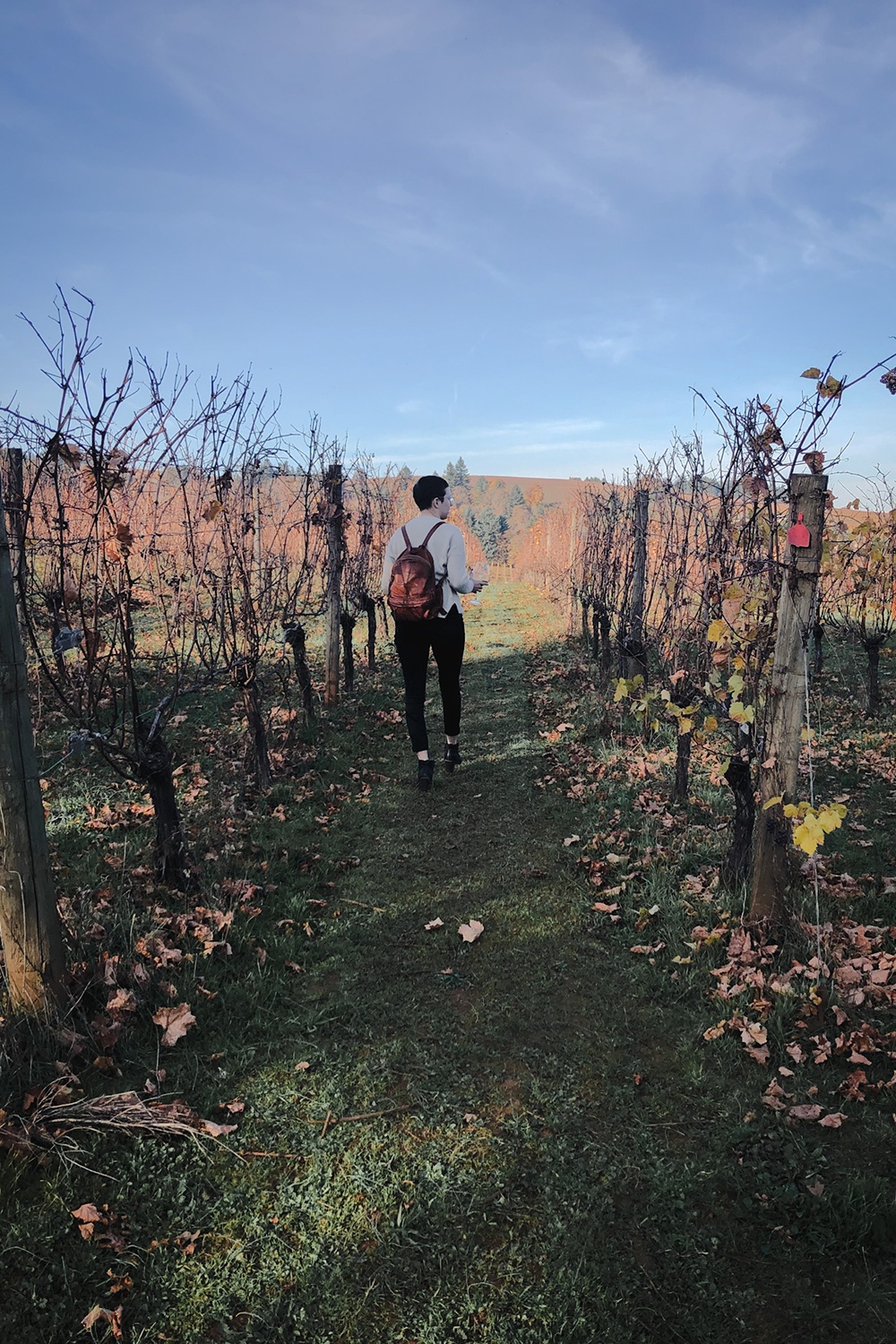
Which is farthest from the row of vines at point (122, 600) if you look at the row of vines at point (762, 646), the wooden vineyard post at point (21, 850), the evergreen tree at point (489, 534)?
the evergreen tree at point (489, 534)

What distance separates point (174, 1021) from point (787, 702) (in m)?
3.00

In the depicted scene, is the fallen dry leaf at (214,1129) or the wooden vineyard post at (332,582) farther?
the wooden vineyard post at (332,582)

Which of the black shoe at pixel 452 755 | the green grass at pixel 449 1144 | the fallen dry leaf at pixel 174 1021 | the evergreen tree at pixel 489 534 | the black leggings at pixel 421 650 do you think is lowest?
the green grass at pixel 449 1144

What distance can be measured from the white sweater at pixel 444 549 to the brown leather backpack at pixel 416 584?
36 mm

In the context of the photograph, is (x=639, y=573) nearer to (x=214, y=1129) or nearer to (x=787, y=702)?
(x=787, y=702)

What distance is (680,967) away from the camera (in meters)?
3.37

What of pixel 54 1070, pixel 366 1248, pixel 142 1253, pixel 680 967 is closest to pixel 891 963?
pixel 680 967

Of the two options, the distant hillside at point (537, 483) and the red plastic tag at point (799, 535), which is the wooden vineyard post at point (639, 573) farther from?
the distant hillside at point (537, 483)

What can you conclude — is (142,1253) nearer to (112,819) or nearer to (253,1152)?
(253,1152)

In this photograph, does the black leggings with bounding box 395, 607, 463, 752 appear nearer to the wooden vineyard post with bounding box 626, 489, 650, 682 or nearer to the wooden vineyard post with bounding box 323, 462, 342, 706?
the wooden vineyard post with bounding box 626, 489, 650, 682

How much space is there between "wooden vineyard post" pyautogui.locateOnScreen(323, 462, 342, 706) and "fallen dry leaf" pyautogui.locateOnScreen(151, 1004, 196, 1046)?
19.5 feet

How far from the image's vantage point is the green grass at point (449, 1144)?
191cm

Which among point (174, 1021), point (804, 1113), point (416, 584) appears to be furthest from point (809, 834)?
point (416, 584)

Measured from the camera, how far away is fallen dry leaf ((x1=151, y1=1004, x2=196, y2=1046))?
280 centimetres
